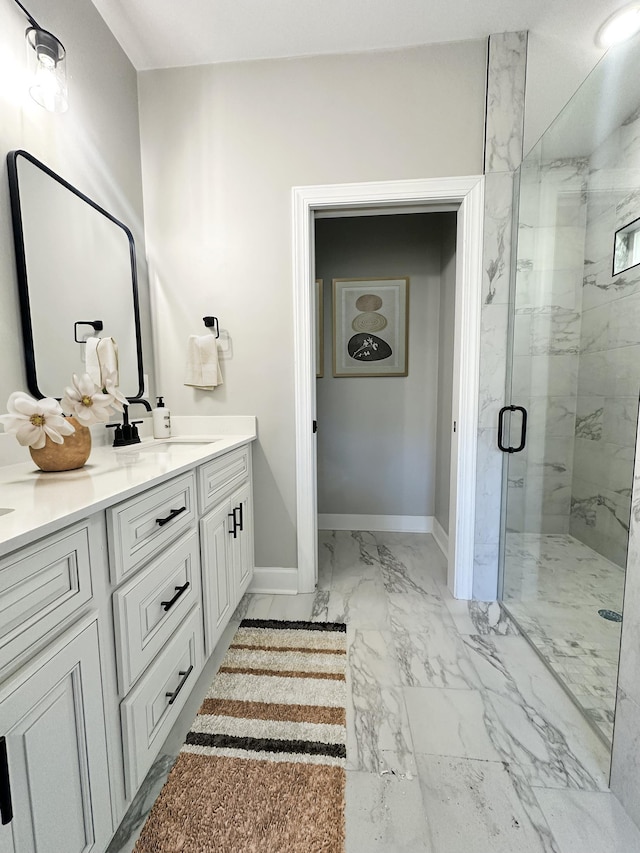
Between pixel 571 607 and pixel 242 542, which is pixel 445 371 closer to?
pixel 571 607

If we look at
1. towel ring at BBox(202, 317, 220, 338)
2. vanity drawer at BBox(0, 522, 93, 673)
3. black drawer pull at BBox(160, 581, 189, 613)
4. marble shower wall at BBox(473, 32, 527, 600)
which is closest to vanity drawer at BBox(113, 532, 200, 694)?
black drawer pull at BBox(160, 581, 189, 613)

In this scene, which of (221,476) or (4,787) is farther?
(221,476)

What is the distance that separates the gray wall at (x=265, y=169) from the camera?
1.63m

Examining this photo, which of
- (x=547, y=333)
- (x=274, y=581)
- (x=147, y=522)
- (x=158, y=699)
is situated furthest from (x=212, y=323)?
(x=547, y=333)

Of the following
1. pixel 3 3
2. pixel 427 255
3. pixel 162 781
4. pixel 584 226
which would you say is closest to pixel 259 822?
pixel 162 781

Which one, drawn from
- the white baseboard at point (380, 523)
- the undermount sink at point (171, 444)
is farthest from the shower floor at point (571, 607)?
the undermount sink at point (171, 444)

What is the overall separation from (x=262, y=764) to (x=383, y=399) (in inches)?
87.0

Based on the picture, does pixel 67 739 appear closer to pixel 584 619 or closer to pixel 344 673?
pixel 344 673

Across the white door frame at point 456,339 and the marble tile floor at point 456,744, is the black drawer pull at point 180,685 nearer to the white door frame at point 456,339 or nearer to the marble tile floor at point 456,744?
the marble tile floor at point 456,744

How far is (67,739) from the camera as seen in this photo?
64cm

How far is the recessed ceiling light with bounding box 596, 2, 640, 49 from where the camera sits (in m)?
1.29

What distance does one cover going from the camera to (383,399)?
107 inches

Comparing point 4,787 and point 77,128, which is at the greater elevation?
point 77,128

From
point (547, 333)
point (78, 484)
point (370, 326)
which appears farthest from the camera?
point (370, 326)
